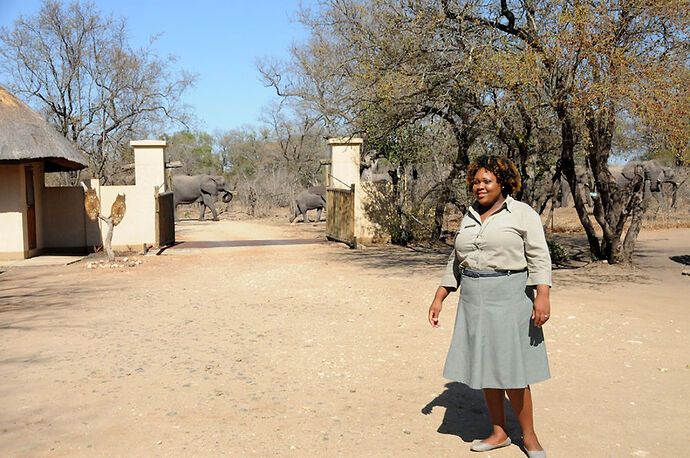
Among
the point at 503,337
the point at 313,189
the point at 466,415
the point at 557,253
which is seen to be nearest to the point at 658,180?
the point at 313,189

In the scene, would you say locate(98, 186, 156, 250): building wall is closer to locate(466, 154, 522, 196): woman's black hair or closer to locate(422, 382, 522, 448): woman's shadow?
locate(422, 382, 522, 448): woman's shadow

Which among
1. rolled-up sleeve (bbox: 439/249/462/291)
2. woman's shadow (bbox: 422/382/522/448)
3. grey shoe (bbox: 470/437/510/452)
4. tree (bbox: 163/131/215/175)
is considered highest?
tree (bbox: 163/131/215/175)

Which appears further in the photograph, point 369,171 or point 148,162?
point 369,171

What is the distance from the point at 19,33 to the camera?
20.5m

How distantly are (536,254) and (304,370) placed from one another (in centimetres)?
255

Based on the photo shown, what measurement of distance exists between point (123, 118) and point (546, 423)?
63.6 ft

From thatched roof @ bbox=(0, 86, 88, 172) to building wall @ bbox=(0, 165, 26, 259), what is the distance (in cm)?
70

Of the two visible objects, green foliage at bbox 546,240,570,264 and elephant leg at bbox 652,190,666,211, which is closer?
green foliage at bbox 546,240,570,264

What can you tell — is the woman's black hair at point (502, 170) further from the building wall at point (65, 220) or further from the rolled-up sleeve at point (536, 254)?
the building wall at point (65, 220)

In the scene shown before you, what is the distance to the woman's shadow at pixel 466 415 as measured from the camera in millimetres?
4121

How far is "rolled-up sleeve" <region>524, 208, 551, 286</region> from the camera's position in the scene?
3.62 metres

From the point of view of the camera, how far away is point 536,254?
3.64m

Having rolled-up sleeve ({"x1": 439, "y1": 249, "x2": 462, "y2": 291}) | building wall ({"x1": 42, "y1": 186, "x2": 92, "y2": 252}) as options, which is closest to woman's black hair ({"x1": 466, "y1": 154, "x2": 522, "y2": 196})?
rolled-up sleeve ({"x1": 439, "y1": 249, "x2": 462, "y2": 291})

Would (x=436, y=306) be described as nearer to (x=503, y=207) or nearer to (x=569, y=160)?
(x=503, y=207)
